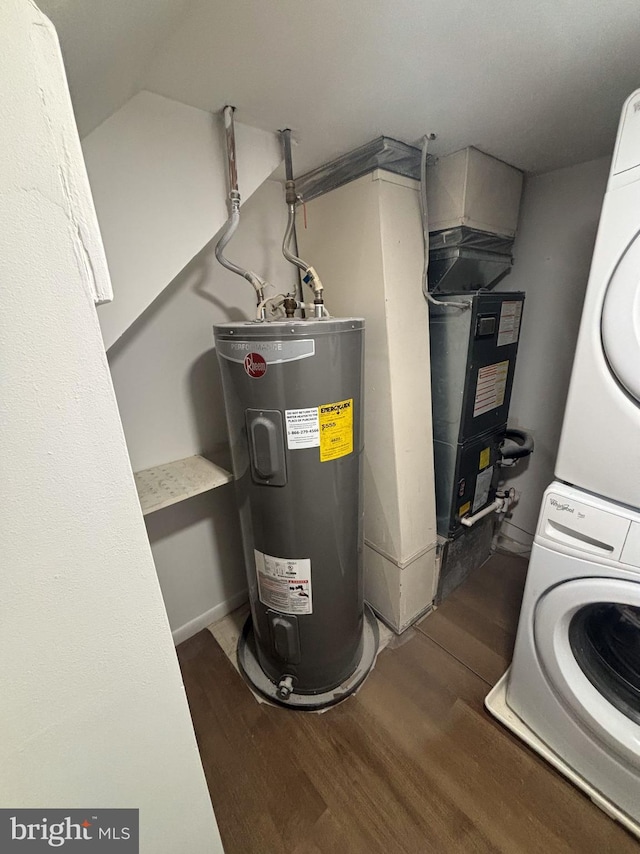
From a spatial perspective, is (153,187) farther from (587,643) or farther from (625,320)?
(587,643)

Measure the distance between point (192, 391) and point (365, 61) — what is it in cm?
104

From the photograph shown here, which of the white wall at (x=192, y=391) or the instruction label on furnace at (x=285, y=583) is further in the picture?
the white wall at (x=192, y=391)

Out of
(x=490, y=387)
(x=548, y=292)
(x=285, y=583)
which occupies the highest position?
(x=548, y=292)

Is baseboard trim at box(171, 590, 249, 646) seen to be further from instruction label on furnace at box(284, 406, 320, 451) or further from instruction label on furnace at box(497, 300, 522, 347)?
instruction label on furnace at box(497, 300, 522, 347)

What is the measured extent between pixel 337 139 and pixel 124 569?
1245 mm

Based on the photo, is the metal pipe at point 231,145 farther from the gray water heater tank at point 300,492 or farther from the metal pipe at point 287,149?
the gray water heater tank at point 300,492

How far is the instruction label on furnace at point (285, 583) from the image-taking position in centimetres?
106

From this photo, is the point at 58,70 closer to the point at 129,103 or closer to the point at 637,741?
the point at 129,103

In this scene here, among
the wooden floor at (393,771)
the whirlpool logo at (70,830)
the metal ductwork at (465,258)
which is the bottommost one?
the wooden floor at (393,771)

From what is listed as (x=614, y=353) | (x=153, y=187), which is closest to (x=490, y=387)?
(x=614, y=353)

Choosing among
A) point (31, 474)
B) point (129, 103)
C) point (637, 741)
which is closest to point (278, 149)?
point (129, 103)

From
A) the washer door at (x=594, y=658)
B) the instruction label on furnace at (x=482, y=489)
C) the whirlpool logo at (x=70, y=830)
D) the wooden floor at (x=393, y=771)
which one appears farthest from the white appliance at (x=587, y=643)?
the whirlpool logo at (x=70, y=830)

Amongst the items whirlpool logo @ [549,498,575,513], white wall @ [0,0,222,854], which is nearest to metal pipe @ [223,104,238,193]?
white wall @ [0,0,222,854]

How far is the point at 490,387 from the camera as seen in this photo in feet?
4.67
